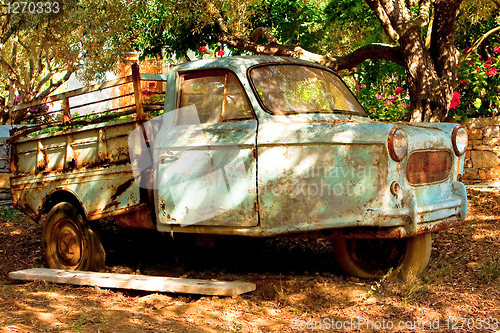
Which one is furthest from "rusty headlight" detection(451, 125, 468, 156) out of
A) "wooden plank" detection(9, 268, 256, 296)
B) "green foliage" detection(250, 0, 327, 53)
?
"green foliage" detection(250, 0, 327, 53)

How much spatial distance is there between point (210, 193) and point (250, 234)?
0.50m

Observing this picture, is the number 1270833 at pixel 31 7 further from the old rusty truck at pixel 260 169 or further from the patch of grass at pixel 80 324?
the patch of grass at pixel 80 324

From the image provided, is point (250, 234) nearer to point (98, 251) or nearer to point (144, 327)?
point (144, 327)

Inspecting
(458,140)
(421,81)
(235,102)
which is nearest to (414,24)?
(421,81)

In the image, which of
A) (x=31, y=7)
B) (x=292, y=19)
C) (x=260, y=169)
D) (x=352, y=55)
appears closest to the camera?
(x=260, y=169)

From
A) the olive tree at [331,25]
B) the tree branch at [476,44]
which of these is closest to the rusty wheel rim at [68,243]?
the olive tree at [331,25]

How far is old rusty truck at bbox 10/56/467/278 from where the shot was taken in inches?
160

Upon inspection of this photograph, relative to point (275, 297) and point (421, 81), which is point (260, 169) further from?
point (421, 81)

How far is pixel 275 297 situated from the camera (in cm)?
429

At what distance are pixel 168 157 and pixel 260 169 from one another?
0.92 metres

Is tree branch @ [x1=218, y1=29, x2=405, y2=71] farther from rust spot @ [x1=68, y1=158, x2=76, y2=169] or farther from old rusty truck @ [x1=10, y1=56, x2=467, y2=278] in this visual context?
rust spot @ [x1=68, y1=158, x2=76, y2=169]

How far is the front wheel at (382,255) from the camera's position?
14.7 feet

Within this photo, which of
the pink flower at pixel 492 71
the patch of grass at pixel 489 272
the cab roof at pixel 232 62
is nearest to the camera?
the patch of grass at pixel 489 272

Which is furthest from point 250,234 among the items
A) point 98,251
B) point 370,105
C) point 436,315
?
point 370,105
